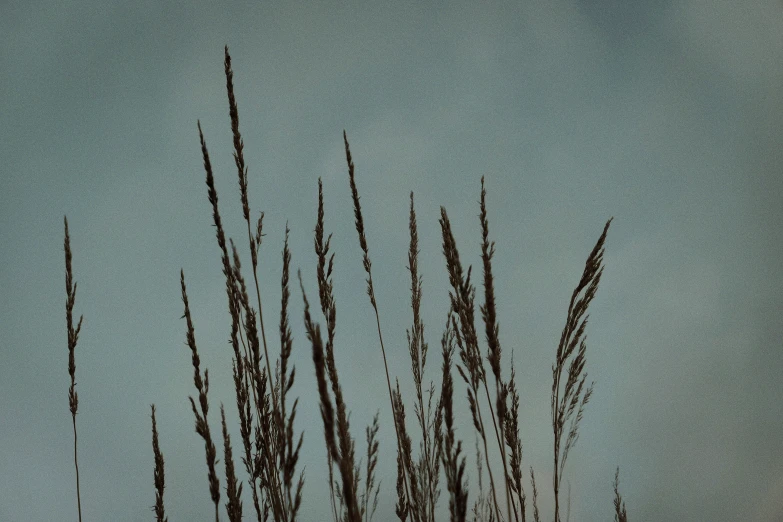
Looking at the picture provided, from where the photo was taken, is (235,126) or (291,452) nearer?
(291,452)

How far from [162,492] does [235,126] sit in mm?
1775

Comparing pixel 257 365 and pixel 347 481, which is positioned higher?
pixel 257 365

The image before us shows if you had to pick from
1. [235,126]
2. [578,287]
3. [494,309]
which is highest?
[235,126]

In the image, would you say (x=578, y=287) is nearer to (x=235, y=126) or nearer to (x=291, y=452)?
(x=291, y=452)

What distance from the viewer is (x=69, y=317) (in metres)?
2.67

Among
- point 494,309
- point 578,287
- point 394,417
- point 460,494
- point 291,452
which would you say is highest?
point 578,287

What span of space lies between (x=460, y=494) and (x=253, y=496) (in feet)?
4.71

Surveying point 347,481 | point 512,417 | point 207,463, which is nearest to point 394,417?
point 512,417

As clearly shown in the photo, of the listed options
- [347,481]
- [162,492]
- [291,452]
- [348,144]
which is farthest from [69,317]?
[347,481]

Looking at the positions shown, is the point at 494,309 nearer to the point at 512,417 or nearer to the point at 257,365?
the point at 257,365

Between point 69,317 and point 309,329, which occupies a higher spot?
point 69,317

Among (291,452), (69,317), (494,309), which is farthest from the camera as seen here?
(69,317)

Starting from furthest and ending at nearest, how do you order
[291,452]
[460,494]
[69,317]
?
[69,317], [291,452], [460,494]

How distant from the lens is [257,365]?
1771 millimetres
